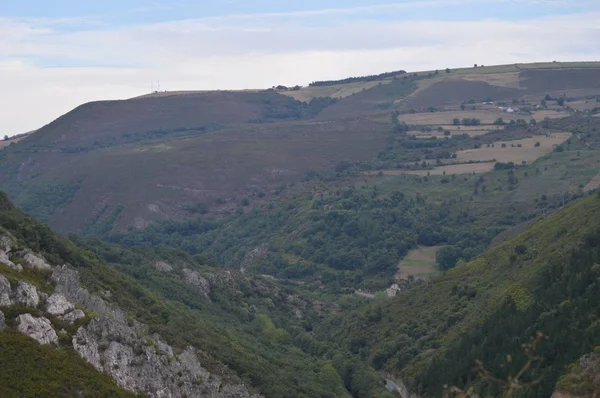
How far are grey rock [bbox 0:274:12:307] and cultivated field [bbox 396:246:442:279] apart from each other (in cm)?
8369

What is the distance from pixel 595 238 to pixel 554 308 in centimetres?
1006

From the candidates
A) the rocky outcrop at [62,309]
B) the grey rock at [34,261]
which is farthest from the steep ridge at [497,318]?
the grey rock at [34,261]

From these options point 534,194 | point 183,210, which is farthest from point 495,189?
point 183,210

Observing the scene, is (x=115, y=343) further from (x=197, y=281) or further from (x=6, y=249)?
(x=197, y=281)

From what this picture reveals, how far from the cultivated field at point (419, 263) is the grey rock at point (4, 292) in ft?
275

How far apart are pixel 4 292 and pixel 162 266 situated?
46546 mm

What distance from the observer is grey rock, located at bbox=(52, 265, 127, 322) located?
48331 millimetres

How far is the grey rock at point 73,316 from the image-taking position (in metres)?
44.2

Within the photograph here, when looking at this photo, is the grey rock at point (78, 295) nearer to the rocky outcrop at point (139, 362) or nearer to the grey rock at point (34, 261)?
the grey rock at point (34, 261)

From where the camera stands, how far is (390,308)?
8800cm

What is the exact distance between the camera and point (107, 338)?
44.4 m

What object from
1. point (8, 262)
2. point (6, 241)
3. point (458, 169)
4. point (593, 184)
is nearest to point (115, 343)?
point (8, 262)

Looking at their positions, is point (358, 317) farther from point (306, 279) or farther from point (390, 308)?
point (306, 279)

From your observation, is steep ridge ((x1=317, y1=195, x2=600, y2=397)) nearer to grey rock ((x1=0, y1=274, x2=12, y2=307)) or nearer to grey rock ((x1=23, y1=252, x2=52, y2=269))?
grey rock ((x1=0, y1=274, x2=12, y2=307))
